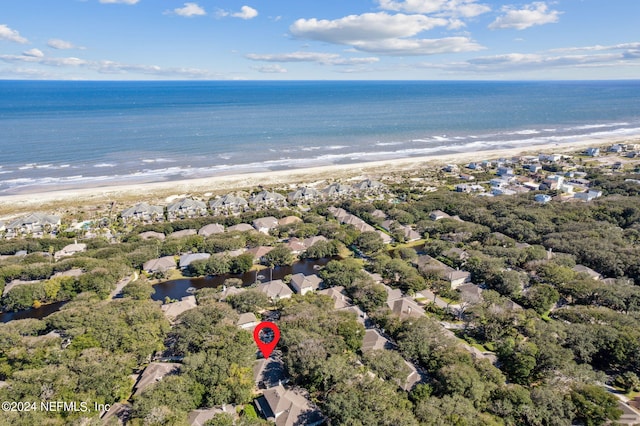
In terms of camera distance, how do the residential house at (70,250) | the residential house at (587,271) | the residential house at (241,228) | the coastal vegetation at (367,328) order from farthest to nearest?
the residential house at (241,228), the residential house at (70,250), the residential house at (587,271), the coastal vegetation at (367,328)

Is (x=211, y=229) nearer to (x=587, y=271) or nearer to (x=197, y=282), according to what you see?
(x=197, y=282)

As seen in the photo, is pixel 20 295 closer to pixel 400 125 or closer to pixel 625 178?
pixel 625 178

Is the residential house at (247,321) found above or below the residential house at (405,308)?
below

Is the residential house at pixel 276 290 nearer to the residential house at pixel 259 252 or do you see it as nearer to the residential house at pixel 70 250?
the residential house at pixel 259 252

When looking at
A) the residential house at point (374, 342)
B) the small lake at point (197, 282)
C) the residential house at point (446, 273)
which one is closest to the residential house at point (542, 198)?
the residential house at point (446, 273)

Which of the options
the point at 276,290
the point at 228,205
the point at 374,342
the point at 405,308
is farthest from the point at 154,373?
the point at 228,205

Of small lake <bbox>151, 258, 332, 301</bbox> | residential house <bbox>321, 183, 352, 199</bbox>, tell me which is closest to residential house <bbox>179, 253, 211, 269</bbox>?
small lake <bbox>151, 258, 332, 301</bbox>
